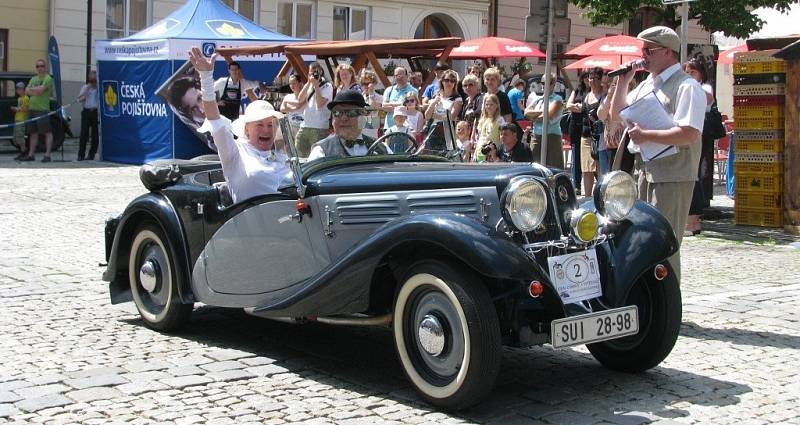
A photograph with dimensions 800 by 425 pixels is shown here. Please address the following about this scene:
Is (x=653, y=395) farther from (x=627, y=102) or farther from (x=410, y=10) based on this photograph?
(x=410, y=10)

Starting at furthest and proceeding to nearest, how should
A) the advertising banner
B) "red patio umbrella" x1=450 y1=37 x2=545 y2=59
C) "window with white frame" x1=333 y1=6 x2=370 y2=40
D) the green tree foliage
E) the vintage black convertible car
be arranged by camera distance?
"window with white frame" x1=333 y1=6 x2=370 y2=40 → the green tree foliage → "red patio umbrella" x1=450 y1=37 x2=545 y2=59 → the advertising banner → the vintage black convertible car

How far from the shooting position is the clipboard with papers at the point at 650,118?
6879 mm

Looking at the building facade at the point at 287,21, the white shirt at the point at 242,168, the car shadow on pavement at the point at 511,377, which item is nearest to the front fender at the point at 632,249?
the car shadow on pavement at the point at 511,377

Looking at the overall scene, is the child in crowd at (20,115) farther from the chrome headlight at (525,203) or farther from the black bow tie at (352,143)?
the chrome headlight at (525,203)

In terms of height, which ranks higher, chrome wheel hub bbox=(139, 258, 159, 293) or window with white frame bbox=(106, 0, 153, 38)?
window with white frame bbox=(106, 0, 153, 38)

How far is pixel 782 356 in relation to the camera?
633 cm

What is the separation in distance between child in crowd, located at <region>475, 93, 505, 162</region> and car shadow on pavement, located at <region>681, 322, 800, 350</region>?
4286 mm

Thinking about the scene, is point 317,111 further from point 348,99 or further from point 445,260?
point 445,260

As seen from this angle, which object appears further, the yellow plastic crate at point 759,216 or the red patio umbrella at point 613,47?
the red patio umbrella at point 613,47

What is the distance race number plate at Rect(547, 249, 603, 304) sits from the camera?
5266 mm

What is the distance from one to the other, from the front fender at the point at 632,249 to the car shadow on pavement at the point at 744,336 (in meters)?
1.18

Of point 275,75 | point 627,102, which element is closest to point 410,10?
point 275,75

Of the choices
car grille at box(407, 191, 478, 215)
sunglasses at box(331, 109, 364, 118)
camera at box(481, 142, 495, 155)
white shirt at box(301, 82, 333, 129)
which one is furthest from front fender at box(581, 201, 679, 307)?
camera at box(481, 142, 495, 155)

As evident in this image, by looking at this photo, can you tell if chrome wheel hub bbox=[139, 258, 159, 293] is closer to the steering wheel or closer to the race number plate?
the steering wheel
